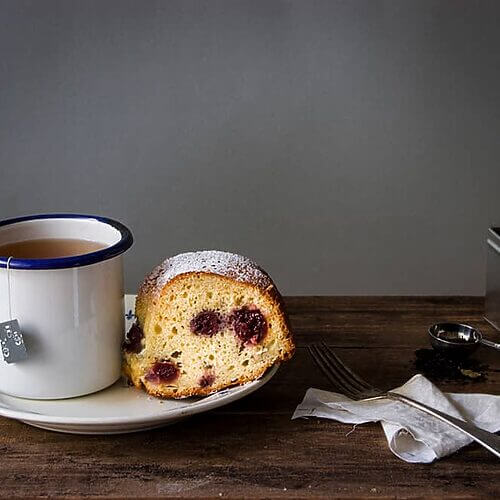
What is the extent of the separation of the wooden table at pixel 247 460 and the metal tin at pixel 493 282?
18 cm

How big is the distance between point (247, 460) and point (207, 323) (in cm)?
17

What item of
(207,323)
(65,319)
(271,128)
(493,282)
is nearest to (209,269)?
(207,323)

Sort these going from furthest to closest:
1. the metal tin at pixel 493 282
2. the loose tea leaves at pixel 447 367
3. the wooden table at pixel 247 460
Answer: the metal tin at pixel 493 282, the loose tea leaves at pixel 447 367, the wooden table at pixel 247 460

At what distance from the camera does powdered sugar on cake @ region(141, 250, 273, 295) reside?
1.00 metres

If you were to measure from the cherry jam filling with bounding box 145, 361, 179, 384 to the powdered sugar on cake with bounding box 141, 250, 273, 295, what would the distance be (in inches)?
3.2

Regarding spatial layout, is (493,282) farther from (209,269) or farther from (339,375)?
(209,269)

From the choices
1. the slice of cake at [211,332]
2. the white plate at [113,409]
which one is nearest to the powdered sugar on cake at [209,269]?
the slice of cake at [211,332]

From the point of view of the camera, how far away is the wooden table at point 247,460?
0.84 meters

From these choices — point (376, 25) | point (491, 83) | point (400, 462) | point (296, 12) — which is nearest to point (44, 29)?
point (296, 12)

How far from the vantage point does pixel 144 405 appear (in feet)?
3.17

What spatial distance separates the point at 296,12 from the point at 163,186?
574 millimetres

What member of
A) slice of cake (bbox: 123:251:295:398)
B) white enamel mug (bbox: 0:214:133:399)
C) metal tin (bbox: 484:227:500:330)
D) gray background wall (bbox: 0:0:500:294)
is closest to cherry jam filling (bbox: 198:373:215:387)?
slice of cake (bbox: 123:251:295:398)

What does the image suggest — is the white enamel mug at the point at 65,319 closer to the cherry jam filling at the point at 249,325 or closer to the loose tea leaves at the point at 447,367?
the cherry jam filling at the point at 249,325

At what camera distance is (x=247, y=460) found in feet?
2.93
